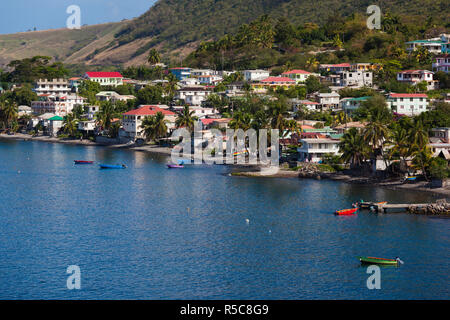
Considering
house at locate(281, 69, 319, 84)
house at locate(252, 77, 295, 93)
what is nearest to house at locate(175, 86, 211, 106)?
house at locate(252, 77, 295, 93)

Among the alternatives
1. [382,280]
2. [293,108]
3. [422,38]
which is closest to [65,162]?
[293,108]

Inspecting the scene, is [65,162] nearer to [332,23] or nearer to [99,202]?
[99,202]

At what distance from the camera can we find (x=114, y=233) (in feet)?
193

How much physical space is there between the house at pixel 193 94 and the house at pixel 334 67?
84.8 feet

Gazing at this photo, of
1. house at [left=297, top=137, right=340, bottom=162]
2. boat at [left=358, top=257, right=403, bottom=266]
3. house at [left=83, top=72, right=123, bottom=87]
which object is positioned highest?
house at [left=83, top=72, right=123, bottom=87]

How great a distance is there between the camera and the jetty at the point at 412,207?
213 ft

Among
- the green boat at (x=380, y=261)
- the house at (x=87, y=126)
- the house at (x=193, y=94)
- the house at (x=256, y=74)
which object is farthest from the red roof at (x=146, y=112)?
the green boat at (x=380, y=261)

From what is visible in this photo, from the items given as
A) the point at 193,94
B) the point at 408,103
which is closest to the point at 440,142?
the point at 408,103

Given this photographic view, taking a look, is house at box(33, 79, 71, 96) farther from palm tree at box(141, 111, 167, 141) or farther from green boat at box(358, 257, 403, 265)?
green boat at box(358, 257, 403, 265)

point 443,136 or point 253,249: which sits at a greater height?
point 443,136

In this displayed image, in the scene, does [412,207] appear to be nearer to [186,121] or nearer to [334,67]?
[186,121]

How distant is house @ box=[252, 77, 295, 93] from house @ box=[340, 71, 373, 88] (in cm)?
1047

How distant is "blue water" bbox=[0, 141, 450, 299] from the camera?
45.7 metres

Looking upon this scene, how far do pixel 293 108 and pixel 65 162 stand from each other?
42512mm
